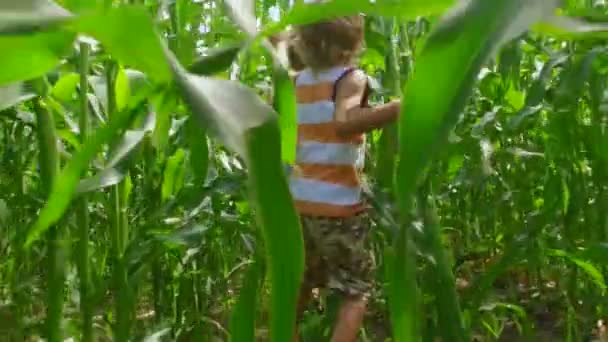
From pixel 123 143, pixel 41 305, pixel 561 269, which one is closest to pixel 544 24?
pixel 123 143

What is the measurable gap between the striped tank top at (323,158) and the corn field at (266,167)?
0.27ft

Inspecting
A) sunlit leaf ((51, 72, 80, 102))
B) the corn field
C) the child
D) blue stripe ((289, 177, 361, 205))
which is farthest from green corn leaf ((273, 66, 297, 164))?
blue stripe ((289, 177, 361, 205))

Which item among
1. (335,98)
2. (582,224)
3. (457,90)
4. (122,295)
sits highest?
(457,90)

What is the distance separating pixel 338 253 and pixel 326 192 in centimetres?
12

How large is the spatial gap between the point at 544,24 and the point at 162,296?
143 cm

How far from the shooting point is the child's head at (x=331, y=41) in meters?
1.42

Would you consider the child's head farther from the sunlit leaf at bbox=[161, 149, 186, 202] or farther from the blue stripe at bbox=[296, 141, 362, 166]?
the sunlit leaf at bbox=[161, 149, 186, 202]

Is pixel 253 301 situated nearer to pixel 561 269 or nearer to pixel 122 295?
pixel 122 295

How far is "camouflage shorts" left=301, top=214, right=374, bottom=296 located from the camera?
1.53m

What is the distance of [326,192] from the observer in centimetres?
151

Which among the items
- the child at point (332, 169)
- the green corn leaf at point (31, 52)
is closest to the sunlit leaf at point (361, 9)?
the green corn leaf at point (31, 52)

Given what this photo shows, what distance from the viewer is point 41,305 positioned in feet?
7.22

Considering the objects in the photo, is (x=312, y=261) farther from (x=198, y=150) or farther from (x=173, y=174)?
(x=198, y=150)

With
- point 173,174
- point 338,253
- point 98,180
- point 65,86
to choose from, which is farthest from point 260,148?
point 338,253
